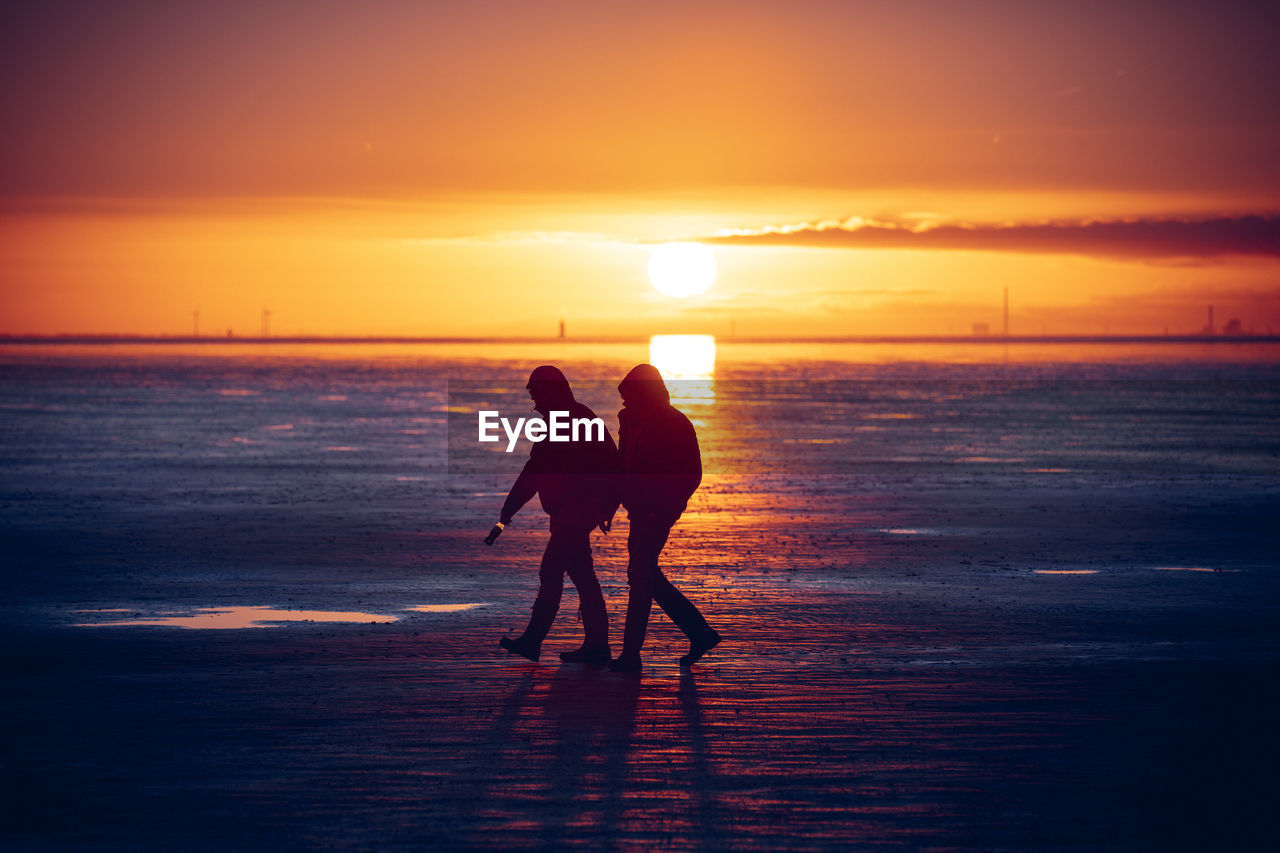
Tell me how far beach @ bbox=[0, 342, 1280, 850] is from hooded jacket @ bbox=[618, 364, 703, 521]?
3.47 ft

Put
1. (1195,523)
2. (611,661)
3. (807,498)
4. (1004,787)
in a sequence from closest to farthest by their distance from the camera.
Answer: (1004,787)
(611,661)
(1195,523)
(807,498)

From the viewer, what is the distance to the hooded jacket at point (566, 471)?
834cm

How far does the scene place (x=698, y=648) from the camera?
330 inches

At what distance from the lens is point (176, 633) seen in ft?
30.7

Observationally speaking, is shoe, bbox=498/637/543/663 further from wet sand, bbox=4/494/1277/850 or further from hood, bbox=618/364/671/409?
hood, bbox=618/364/671/409

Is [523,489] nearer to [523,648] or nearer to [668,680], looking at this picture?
[523,648]

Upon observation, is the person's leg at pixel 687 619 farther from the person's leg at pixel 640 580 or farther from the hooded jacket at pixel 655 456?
the hooded jacket at pixel 655 456

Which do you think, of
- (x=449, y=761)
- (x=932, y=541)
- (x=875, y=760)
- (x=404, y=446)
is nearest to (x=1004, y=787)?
(x=875, y=760)

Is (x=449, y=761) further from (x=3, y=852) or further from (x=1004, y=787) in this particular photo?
(x=1004, y=787)

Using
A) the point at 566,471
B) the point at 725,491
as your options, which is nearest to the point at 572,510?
the point at 566,471

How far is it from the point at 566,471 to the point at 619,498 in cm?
38

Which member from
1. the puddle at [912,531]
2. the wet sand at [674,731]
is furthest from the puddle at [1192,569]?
the puddle at [912,531]

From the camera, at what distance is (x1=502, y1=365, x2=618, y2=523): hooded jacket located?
834 cm

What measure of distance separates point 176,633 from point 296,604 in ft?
4.23
